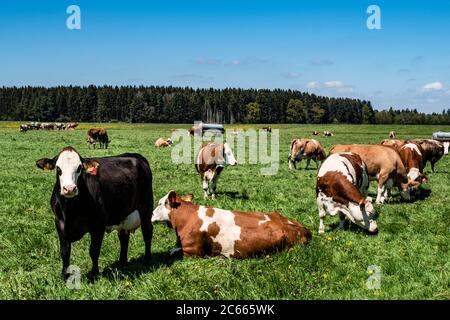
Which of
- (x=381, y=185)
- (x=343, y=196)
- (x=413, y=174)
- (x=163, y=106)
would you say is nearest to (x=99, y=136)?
(x=413, y=174)

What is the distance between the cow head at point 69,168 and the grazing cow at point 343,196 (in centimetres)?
564

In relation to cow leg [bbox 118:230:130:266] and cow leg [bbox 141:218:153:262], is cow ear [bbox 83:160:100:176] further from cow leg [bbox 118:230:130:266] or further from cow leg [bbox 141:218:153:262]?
cow leg [bbox 141:218:153:262]

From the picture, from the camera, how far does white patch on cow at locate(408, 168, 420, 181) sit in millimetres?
16059

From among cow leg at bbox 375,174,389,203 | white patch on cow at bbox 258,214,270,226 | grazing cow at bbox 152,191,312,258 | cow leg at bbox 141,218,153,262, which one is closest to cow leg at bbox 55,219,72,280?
cow leg at bbox 141,218,153,262

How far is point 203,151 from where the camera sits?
53.5 feet

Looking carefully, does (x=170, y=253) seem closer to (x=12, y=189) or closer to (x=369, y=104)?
(x=12, y=189)

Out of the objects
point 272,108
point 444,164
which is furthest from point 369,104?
point 444,164

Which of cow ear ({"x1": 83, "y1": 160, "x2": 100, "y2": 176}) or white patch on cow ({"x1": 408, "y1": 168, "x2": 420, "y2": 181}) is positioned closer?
cow ear ({"x1": 83, "y1": 160, "x2": 100, "y2": 176})

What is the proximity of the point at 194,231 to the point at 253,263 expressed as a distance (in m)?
1.38

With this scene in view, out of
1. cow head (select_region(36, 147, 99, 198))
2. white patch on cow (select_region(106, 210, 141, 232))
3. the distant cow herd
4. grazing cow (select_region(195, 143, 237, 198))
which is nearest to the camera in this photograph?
cow head (select_region(36, 147, 99, 198))

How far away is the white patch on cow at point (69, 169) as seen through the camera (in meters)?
6.24

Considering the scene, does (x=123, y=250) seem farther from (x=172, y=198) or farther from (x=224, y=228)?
(x=224, y=228)

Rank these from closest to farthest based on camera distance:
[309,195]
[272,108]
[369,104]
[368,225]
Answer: [368,225], [309,195], [272,108], [369,104]

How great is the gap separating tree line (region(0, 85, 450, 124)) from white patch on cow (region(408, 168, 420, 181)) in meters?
131
